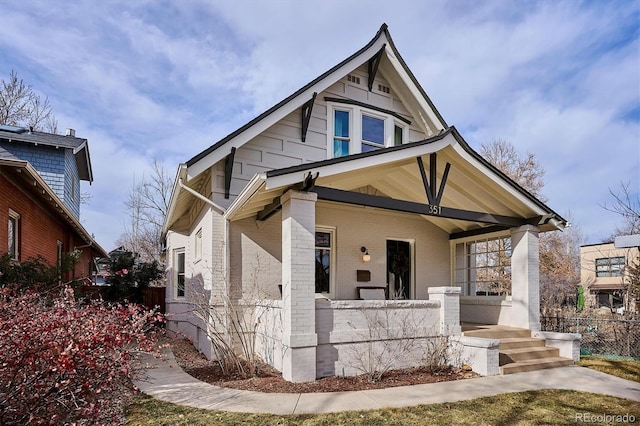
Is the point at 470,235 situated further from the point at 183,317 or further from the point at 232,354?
the point at 183,317

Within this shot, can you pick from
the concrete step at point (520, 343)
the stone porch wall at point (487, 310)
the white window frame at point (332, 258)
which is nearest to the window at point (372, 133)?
the white window frame at point (332, 258)

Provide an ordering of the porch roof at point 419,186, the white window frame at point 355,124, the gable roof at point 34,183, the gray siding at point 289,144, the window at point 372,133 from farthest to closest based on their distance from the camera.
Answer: the window at point 372,133
the white window frame at point 355,124
the gray siding at point 289,144
the gable roof at point 34,183
the porch roof at point 419,186

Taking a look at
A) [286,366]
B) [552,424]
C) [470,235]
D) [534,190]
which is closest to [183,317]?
[286,366]

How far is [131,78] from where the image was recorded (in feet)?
44.3

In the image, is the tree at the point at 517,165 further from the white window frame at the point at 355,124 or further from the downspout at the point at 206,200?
the downspout at the point at 206,200

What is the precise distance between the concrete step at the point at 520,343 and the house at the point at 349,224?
310 millimetres

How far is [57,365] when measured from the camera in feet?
11.3

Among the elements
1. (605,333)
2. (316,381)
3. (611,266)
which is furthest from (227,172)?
(611,266)

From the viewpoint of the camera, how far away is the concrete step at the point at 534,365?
764cm

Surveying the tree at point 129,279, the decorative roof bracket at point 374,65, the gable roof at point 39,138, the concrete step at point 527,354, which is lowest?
the concrete step at point 527,354

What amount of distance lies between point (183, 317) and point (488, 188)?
9467mm

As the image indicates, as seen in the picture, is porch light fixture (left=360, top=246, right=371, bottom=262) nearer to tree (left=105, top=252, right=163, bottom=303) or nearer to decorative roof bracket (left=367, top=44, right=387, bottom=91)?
decorative roof bracket (left=367, top=44, right=387, bottom=91)

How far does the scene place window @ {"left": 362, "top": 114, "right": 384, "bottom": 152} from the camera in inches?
421

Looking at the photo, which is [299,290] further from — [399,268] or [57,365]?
[399,268]
